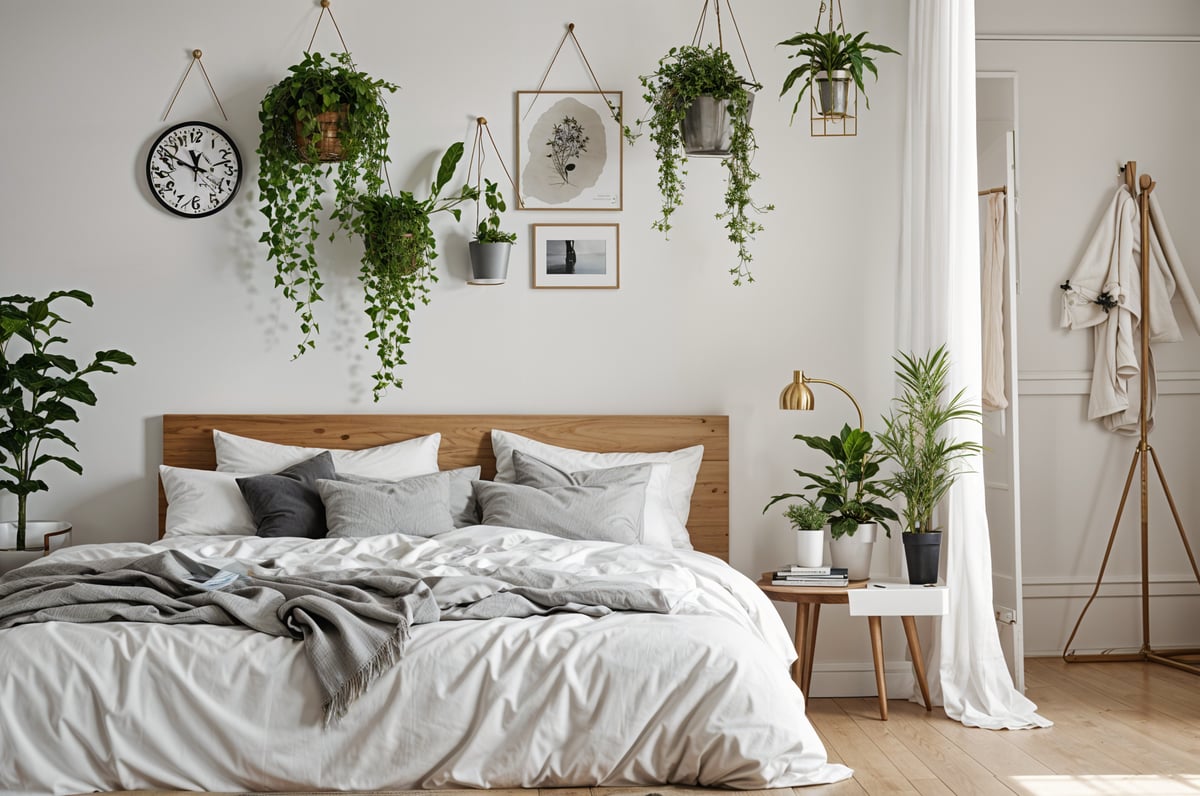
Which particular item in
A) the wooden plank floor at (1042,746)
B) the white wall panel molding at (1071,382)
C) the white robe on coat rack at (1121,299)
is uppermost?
the white robe on coat rack at (1121,299)

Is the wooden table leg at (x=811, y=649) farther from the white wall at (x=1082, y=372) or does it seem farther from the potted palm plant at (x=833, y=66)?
the potted palm plant at (x=833, y=66)

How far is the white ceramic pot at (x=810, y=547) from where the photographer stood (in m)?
3.99

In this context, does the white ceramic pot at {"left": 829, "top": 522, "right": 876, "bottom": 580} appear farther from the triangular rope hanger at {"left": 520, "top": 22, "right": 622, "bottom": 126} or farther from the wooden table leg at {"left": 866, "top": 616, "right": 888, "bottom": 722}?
the triangular rope hanger at {"left": 520, "top": 22, "right": 622, "bottom": 126}

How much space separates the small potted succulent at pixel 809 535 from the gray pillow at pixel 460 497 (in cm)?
121

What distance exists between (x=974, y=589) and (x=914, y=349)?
3.09 feet

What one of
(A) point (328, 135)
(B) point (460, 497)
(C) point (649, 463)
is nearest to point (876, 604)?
(C) point (649, 463)

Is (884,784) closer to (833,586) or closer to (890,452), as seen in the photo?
(833,586)

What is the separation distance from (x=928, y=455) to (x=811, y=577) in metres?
0.61

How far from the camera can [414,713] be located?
270 cm

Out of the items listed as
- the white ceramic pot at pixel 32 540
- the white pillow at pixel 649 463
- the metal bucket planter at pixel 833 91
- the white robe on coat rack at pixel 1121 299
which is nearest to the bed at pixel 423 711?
the white pillow at pixel 649 463

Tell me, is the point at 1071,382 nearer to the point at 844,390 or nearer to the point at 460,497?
the point at 844,390

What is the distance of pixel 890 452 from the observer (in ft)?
13.9

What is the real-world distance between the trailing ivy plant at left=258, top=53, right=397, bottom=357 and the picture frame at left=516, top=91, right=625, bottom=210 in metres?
0.58

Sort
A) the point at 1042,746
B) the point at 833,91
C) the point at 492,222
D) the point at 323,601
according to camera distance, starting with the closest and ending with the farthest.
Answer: the point at 323,601 → the point at 1042,746 → the point at 833,91 → the point at 492,222
